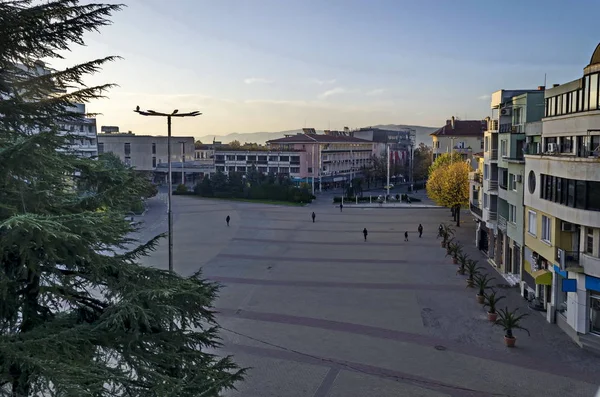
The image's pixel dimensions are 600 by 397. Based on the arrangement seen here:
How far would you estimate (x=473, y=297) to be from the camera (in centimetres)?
2369

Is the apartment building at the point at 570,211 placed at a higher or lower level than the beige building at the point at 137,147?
lower

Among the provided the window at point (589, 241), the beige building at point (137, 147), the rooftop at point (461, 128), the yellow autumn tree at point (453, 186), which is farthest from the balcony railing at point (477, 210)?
the beige building at point (137, 147)

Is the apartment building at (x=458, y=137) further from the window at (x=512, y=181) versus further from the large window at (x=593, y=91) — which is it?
the large window at (x=593, y=91)

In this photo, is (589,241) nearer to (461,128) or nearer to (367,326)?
(367,326)

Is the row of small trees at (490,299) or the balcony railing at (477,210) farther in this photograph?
the balcony railing at (477,210)

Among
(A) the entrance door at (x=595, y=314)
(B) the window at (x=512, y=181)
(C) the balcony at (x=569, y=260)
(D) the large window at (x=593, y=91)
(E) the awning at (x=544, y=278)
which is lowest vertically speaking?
(A) the entrance door at (x=595, y=314)

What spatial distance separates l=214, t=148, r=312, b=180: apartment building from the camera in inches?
3494

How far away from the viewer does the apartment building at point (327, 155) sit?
288 feet

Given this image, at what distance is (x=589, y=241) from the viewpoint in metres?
18.8

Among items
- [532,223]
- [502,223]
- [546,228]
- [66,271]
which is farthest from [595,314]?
[66,271]

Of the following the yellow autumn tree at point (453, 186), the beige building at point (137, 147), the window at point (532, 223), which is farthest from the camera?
the beige building at point (137, 147)

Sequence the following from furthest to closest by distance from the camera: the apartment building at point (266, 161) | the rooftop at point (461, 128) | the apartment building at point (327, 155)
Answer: the apartment building at point (266, 161) → the apartment building at point (327, 155) → the rooftop at point (461, 128)

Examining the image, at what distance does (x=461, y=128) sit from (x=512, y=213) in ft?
191

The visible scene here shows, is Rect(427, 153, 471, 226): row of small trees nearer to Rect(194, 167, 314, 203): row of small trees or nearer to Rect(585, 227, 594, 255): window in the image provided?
Rect(194, 167, 314, 203): row of small trees
